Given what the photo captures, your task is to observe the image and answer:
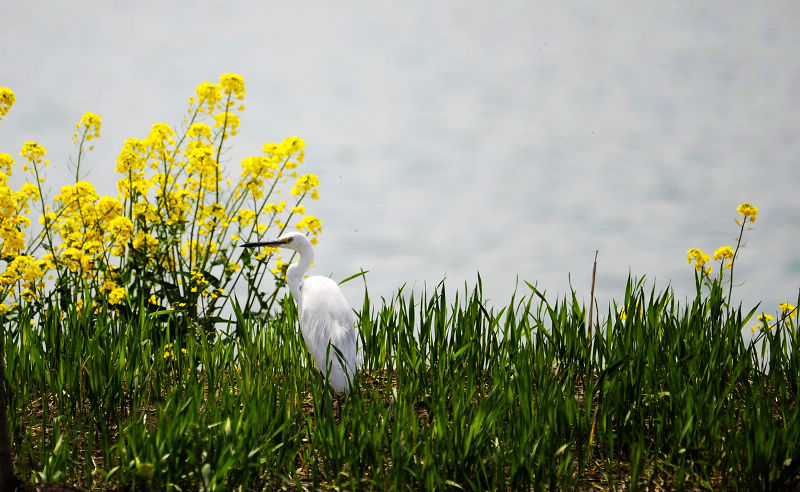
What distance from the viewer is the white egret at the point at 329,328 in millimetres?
4516

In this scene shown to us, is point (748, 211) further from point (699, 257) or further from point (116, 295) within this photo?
point (116, 295)

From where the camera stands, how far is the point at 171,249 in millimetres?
6109

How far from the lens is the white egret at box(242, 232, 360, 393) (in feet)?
14.8

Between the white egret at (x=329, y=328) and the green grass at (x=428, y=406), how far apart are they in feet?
0.45

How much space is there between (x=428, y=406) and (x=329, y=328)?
883 mm

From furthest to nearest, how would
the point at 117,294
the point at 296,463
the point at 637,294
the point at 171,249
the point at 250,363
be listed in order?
the point at 171,249
the point at 117,294
the point at 637,294
the point at 250,363
the point at 296,463

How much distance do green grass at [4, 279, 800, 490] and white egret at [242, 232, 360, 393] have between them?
5.4 inches

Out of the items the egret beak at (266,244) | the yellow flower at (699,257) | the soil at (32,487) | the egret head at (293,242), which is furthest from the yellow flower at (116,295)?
the yellow flower at (699,257)

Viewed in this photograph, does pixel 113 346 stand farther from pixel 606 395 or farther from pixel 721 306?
pixel 721 306

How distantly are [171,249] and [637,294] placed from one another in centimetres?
361

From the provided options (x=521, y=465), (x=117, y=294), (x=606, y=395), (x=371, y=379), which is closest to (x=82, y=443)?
(x=117, y=294)

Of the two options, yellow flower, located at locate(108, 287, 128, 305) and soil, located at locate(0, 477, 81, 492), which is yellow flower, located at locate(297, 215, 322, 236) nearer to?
yellow flower, located at locate(108, 287, 128, 305)

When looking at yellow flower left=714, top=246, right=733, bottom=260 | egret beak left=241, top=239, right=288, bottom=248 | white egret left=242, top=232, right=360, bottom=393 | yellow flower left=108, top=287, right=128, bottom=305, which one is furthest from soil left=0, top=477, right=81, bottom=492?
yellow flower left=714, top=246, right=733, bottom=260

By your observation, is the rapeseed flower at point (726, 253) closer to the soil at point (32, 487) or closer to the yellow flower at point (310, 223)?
the yellow flower at point (310, 223)
